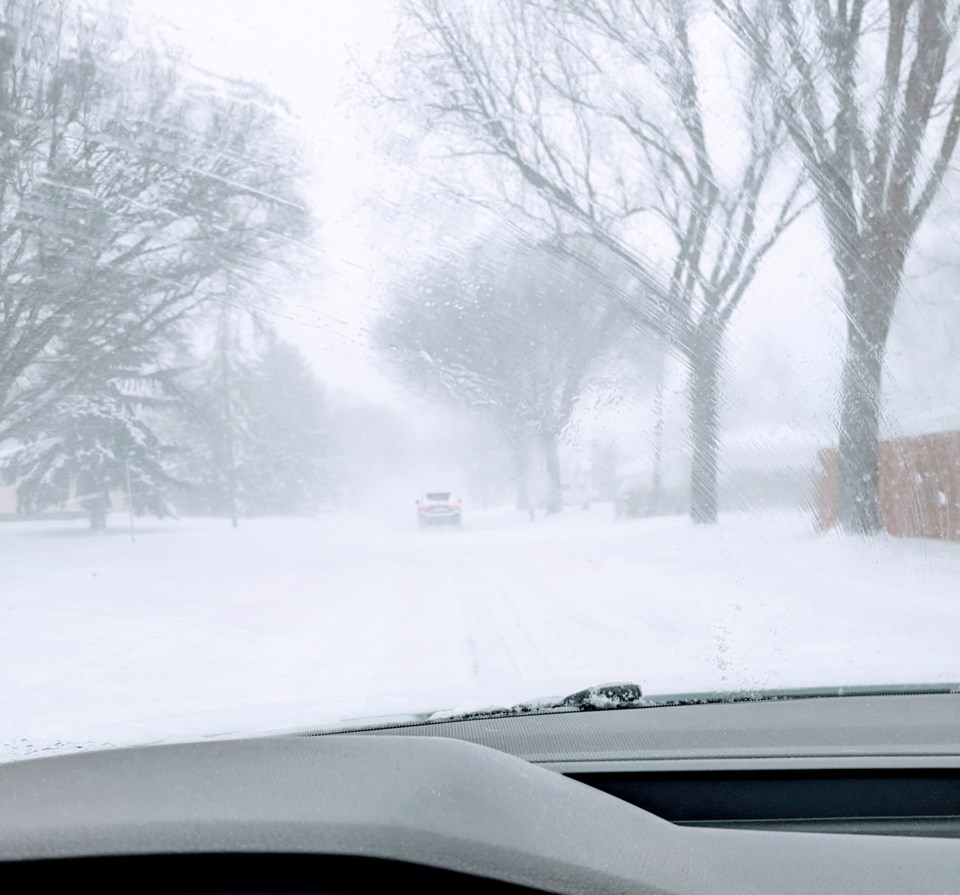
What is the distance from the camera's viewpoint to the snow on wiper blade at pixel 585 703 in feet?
11.5

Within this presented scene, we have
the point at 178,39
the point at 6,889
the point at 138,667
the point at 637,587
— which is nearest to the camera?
the point at 6,889

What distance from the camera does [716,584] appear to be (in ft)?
16.3

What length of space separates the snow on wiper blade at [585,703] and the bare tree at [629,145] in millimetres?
1749

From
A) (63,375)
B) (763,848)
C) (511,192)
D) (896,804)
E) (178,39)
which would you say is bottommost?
(896,804)

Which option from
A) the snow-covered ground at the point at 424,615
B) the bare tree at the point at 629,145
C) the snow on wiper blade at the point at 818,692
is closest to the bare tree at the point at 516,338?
the bare tree at the point at 629,145

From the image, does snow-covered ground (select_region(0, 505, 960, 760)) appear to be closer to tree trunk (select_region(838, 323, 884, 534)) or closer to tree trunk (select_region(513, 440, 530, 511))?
tree trunk (select_region(838, 323, 884, 534))

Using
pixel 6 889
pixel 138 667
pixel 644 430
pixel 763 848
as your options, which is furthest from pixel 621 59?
pixel 6 889

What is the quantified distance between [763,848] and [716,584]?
10.0ft

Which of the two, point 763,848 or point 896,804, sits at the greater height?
point 763,848

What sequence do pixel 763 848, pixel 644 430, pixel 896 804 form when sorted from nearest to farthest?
1. pixel 763 848
2. pixel 896 804
3. pixel 644 430

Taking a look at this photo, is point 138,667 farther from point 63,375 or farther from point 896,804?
point 896,804

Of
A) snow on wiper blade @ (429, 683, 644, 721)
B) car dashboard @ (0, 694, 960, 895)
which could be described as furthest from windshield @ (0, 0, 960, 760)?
car dashboard @ (0, 694, 960, 895)

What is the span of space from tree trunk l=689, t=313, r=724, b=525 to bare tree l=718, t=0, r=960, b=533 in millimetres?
691

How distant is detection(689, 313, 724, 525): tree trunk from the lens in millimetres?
5059
